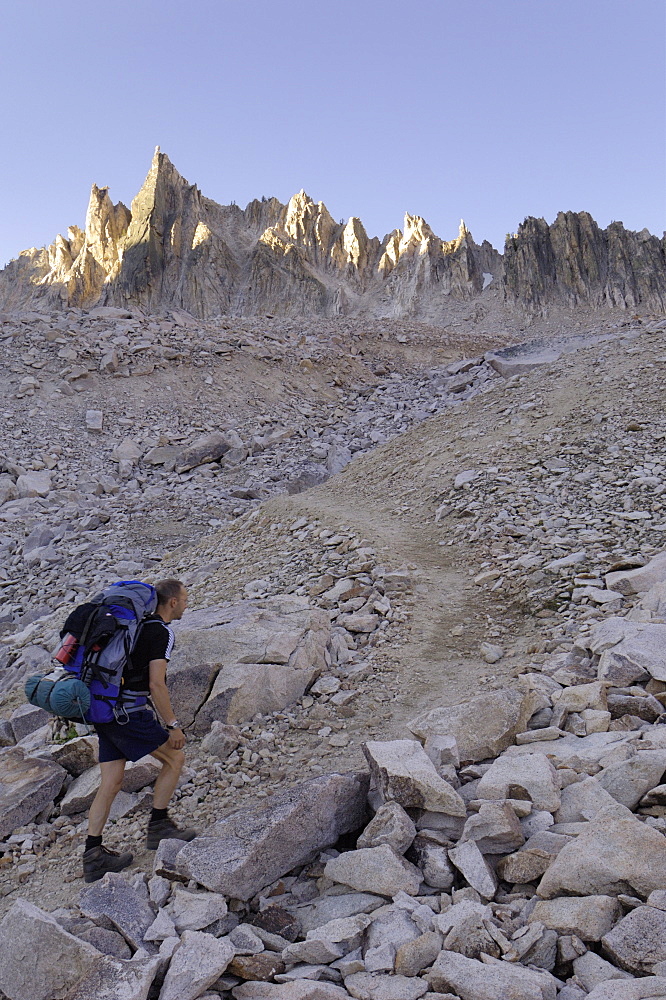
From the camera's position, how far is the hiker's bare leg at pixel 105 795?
3.79 metres

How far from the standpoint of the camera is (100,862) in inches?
146

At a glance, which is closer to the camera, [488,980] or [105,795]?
[488,980]

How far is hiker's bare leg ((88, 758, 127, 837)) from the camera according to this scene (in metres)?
3.79

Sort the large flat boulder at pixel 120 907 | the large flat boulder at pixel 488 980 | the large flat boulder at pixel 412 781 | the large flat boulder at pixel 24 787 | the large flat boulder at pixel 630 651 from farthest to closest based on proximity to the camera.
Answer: the large flat boulder at pixel 630 651
the large flat boulder at pixel 24 787
the large flat boulder at pixel 412 781
the large flat boulder at pixel 120 907
the large flat boulder at pixel 488 980

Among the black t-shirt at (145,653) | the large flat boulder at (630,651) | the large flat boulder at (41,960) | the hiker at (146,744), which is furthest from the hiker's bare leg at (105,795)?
the large flat boulder at (630,651)

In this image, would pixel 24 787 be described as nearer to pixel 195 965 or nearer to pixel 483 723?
pixel 195 965

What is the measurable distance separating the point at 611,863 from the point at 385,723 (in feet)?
7.96

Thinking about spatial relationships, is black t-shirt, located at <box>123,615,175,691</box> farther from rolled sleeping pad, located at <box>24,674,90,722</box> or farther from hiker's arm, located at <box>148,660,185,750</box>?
rolled sleeping pad, located at <box>24,674,90,722</box>

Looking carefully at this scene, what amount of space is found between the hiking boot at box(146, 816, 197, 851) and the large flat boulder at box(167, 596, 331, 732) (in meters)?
1.06

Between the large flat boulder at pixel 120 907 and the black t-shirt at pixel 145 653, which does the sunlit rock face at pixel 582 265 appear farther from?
the large flat boulder at pixel 120 907

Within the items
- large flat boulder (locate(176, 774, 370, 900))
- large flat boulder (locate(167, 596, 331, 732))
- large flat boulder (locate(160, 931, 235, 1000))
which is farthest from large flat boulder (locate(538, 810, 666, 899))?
large flat boulder (locate(167, 596, 331, 732))

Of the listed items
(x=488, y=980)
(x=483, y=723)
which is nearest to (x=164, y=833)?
(x=483, y=723)

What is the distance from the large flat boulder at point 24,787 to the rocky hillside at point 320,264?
41459 millimetres

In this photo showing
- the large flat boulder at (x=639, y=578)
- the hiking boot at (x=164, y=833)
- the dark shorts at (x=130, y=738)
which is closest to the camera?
the hiking boot at (x=164, y=833)
